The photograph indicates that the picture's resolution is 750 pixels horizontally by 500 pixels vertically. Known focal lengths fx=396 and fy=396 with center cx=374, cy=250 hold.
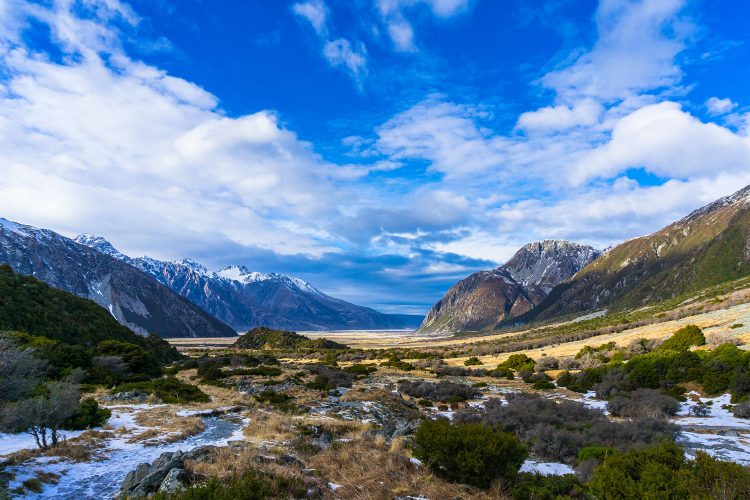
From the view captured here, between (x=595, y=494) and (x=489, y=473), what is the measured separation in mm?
2397

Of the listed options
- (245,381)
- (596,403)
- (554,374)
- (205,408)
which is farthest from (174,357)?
(596,403)

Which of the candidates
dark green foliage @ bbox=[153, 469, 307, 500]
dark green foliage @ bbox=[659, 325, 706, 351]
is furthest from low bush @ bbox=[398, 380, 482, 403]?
dark green foliage @ bbox=[153, 469, 307, 500]

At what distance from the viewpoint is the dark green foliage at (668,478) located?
241 inches

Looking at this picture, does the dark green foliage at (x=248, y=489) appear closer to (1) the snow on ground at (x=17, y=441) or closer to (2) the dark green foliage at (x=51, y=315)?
(1) the snow on ground at (x=17, y=441)

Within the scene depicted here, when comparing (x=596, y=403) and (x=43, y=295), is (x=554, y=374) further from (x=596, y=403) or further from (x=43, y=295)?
(x=43, y=295)

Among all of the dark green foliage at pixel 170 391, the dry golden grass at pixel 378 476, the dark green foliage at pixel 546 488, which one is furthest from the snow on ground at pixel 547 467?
the dark green foliage at pixel 170 391

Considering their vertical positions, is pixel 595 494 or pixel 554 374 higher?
pixel 595 494

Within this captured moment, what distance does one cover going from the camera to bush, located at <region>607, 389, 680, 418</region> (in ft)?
60.4

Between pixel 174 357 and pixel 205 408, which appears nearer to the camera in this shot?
pixel 205 408

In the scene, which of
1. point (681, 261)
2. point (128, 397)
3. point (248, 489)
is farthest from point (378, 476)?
point (681, 261)

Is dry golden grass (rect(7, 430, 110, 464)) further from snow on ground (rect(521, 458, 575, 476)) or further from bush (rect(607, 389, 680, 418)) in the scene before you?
bush (rect(607, 389, 680, 418))

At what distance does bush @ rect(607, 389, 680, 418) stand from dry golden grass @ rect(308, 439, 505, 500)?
13445 mm

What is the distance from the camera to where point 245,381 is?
34219 mm

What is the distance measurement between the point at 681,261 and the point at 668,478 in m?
174
